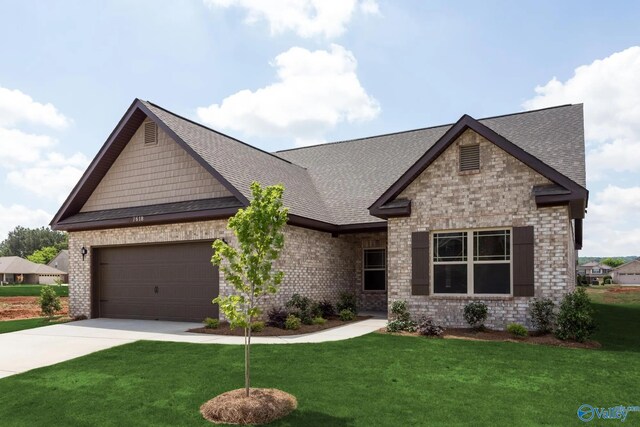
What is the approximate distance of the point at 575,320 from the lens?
1173 cm

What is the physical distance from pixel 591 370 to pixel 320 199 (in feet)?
41.3

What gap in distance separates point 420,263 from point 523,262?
2767mm

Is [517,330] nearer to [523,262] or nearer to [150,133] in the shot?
[523,262]

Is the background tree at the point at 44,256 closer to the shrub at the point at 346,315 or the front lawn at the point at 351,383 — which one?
the shrub at the point at 346,315

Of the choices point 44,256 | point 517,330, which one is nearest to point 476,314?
point 517,330

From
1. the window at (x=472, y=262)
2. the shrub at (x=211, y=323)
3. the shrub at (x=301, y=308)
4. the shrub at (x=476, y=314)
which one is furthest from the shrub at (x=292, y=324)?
the shrub at (x=476, y=314)

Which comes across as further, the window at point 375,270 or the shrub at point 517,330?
the window at point 375,270

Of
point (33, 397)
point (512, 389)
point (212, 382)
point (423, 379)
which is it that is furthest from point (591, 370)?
point (33, 397)

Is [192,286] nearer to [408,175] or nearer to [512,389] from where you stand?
[408,175]

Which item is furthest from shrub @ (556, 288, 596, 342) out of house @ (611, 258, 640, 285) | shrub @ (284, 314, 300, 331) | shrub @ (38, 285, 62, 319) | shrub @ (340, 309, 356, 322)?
house @ (611, 258, 640, 285)

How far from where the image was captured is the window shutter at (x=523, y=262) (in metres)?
12.8

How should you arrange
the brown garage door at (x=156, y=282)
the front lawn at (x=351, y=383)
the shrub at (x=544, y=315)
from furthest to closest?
the brown garage door at (x=156, y=282) → the shrub at (x=544, y=315) → the front lawn at (x=351, y=383)

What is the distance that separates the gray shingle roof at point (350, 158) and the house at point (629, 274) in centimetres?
8567

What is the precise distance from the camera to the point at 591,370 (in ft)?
29.7
